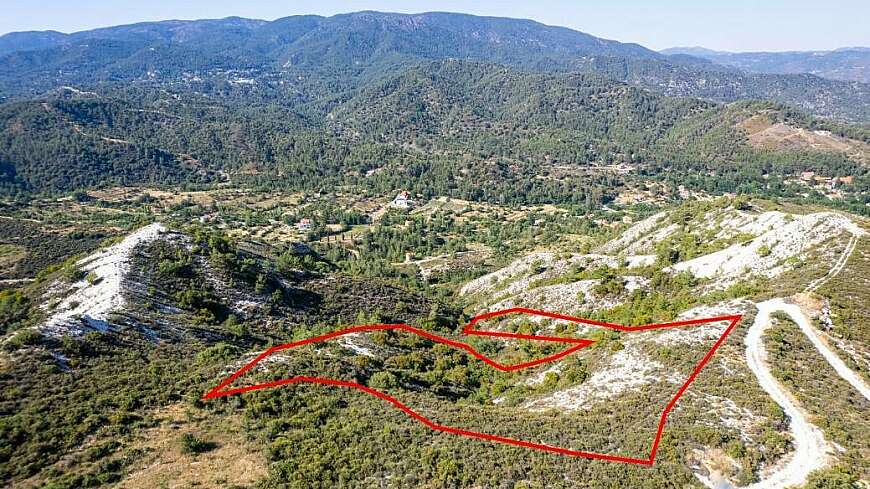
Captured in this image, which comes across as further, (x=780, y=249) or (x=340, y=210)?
(x=340, y=210)

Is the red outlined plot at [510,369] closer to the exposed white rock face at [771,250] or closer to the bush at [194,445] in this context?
the bush at [194,445]

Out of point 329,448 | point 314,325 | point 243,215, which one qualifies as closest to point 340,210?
point 243,215

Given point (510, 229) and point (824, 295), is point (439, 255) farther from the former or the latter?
point (824, 295)

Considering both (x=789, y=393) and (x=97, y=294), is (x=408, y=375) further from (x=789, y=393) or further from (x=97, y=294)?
(x=97, y=294)

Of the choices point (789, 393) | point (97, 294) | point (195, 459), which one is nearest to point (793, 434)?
point (789, 393)

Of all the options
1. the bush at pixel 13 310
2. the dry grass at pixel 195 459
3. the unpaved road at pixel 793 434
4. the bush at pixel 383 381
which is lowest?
the bush at pixel 383 381

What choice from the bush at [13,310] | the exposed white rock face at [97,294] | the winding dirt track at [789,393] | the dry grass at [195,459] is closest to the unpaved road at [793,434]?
the winding dirt track at [789,393]

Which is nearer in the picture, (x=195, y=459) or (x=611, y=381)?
(x=195, y=459)
